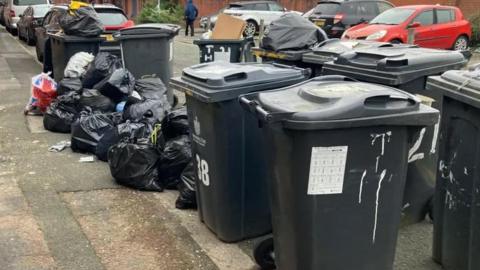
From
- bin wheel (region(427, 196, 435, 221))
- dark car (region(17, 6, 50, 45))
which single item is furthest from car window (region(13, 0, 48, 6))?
bin wheel (region(427, 196, 435, 221))

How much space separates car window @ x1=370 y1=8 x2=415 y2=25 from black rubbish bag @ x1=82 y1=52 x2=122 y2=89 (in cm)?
852

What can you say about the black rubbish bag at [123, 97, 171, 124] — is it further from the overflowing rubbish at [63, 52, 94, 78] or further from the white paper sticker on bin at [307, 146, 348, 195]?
the white paper sticker on bin at [307, 146, 348, 195]

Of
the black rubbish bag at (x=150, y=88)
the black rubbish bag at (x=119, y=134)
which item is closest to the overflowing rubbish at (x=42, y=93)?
the black rubbish bag at (x=150, y=88)

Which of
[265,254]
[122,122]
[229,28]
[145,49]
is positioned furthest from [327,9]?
[265,254]

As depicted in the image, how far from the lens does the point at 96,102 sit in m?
6.89

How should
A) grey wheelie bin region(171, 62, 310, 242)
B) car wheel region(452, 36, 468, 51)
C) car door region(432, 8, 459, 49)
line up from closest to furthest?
grey wheelie bin region(171, 62, 310, 242), car door region(432, 8, 459, 49), car wheel region(452, 36, 468, 51)

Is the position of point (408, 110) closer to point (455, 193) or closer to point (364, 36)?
point (455, 193)

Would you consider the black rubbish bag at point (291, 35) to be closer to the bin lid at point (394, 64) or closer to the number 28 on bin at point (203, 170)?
the bin lid at point (394, 64)

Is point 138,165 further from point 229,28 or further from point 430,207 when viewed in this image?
point 229,28

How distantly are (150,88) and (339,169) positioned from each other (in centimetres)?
474

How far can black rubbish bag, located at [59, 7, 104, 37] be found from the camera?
8.41 metres

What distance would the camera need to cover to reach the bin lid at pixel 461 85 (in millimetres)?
3055

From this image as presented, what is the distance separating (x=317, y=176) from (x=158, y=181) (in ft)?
8.29

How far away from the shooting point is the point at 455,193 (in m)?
3.35
